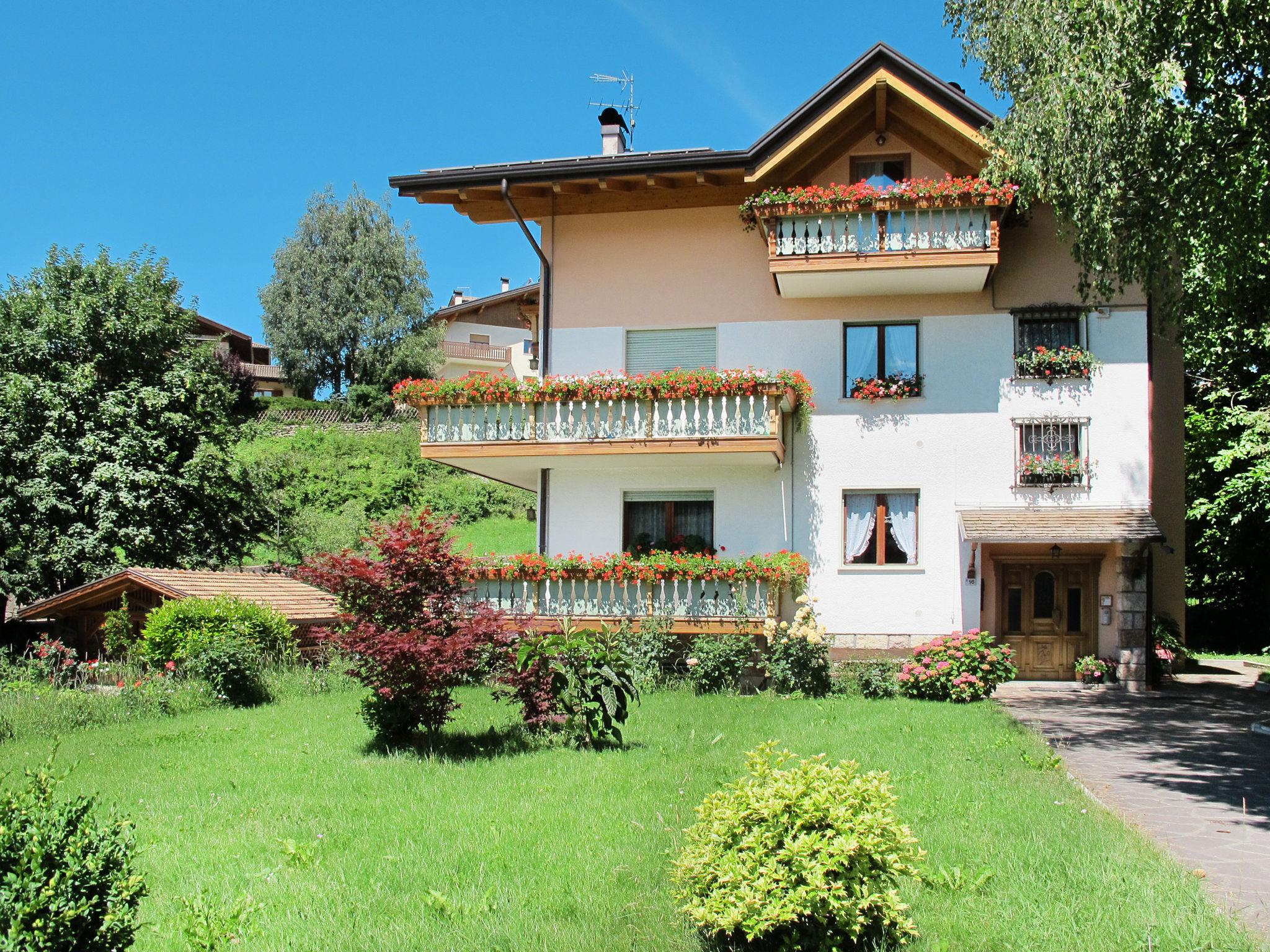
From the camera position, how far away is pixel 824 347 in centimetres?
2023

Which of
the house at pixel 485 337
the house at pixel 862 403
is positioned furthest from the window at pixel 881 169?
the house at pixel 485 337

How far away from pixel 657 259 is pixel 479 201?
143 inches

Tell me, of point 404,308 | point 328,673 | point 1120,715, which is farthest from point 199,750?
point 404,308

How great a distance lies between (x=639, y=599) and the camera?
1892cm

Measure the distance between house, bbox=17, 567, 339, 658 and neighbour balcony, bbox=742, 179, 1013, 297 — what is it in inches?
409

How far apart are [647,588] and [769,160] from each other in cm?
784

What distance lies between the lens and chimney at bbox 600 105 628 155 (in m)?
22.8

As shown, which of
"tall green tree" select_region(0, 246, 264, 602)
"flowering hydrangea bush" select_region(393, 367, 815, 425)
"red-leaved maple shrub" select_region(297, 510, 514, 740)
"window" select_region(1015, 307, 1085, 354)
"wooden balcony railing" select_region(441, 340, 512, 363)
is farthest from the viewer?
"wooden balcony railing" select_region(441, 340, 512, 363)

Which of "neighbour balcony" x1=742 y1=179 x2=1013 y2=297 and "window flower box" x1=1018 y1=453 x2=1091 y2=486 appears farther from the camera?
"window flower box" x1=1018 y1=453 x2=1091 y2=486

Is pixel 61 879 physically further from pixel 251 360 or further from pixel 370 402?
pixel 251 360

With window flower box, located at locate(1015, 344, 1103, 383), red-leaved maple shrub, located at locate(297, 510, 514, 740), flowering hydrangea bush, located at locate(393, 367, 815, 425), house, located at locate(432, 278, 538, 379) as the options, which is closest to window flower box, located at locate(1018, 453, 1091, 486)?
window flower box, located at locate(1015, 344, 1103, 383)

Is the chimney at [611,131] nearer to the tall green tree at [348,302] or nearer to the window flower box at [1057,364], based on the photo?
the window flower box at [1057,364]

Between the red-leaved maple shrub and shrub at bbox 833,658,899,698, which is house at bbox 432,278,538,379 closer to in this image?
shrub at bbox 833,658,899,698

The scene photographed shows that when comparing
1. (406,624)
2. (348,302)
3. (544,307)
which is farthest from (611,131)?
(348,302)
